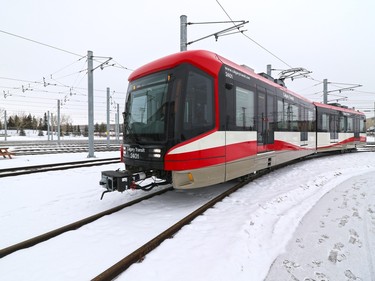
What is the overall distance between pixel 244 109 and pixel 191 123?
210 cm

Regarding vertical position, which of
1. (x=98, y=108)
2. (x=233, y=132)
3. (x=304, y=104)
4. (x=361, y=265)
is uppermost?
(x=98, y=108)

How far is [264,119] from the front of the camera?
739cm

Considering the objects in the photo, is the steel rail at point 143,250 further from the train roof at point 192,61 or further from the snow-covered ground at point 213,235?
the train roof at point 192,61

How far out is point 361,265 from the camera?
2879 millimetres

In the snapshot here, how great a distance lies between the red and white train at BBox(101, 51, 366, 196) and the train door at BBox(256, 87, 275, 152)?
3cm

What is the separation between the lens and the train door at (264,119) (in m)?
7.08

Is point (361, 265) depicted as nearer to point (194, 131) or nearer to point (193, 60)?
point (194, 131)

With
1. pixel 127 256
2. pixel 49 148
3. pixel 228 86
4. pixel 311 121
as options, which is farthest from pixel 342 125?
pixel 49 148

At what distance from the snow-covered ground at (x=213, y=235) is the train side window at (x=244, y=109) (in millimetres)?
1755

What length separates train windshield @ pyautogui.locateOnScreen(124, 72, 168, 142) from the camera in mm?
4879

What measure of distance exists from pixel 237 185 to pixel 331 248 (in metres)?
3.43

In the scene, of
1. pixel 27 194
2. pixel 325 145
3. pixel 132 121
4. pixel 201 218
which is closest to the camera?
pixel 201 218

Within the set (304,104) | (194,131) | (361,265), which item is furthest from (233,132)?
(304,104)

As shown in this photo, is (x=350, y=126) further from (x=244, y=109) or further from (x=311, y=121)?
(x=244, y=109)
